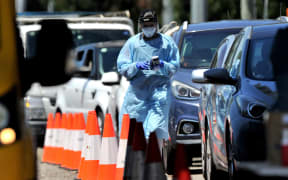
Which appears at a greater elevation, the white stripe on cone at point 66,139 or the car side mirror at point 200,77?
the car side mirror at point 200,77

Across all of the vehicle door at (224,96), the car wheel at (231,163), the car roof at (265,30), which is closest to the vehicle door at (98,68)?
the vehicle door at (224,96)

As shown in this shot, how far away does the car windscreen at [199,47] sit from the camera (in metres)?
12.3

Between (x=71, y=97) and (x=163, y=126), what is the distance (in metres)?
5.87

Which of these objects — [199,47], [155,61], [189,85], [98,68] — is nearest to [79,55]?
[98,68]

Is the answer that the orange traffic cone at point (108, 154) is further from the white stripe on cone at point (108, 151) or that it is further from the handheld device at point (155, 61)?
the handheld device at point (155, 61)

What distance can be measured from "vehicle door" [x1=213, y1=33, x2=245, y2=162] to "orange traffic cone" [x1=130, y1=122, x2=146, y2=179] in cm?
106

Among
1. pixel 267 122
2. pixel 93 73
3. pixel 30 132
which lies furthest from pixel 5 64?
pixel 93 73

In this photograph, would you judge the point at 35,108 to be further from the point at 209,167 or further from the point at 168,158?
the point at 209,167

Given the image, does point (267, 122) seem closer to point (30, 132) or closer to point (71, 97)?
point (30, 132)

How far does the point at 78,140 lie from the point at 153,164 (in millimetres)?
5090

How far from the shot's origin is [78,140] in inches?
454

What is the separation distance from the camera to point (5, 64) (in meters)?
4.51

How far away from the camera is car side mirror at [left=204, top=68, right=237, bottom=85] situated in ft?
25.8

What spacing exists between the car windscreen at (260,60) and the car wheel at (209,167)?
58.7 inches
